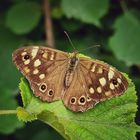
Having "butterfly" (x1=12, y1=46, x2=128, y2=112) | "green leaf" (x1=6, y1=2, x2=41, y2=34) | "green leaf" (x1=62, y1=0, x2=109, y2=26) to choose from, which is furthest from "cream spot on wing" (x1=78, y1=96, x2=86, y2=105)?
"green leaf" (x1=6, y1=2, x2=41, y2=34)

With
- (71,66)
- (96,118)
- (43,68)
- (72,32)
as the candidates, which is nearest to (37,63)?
(43,68)

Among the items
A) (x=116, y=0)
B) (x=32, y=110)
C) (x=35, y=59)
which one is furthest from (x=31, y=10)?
(x=32, y=110)

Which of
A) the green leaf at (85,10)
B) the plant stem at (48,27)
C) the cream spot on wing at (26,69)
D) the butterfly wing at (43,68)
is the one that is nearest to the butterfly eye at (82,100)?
the butterfly wing at (43,68)

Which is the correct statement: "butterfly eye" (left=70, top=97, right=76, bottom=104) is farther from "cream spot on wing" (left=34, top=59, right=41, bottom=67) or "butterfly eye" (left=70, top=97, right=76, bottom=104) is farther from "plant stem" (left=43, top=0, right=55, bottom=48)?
"plant stem" (left=43, top=0, right=55, bottom=48)

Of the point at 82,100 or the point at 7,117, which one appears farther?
the point at 7,117

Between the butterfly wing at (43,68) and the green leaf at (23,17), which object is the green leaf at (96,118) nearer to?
the butterfly wing at (43,68)

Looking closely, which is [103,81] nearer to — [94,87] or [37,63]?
[94,87]

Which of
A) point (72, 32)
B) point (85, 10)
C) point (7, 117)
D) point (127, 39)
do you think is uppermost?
point (85, 10)
